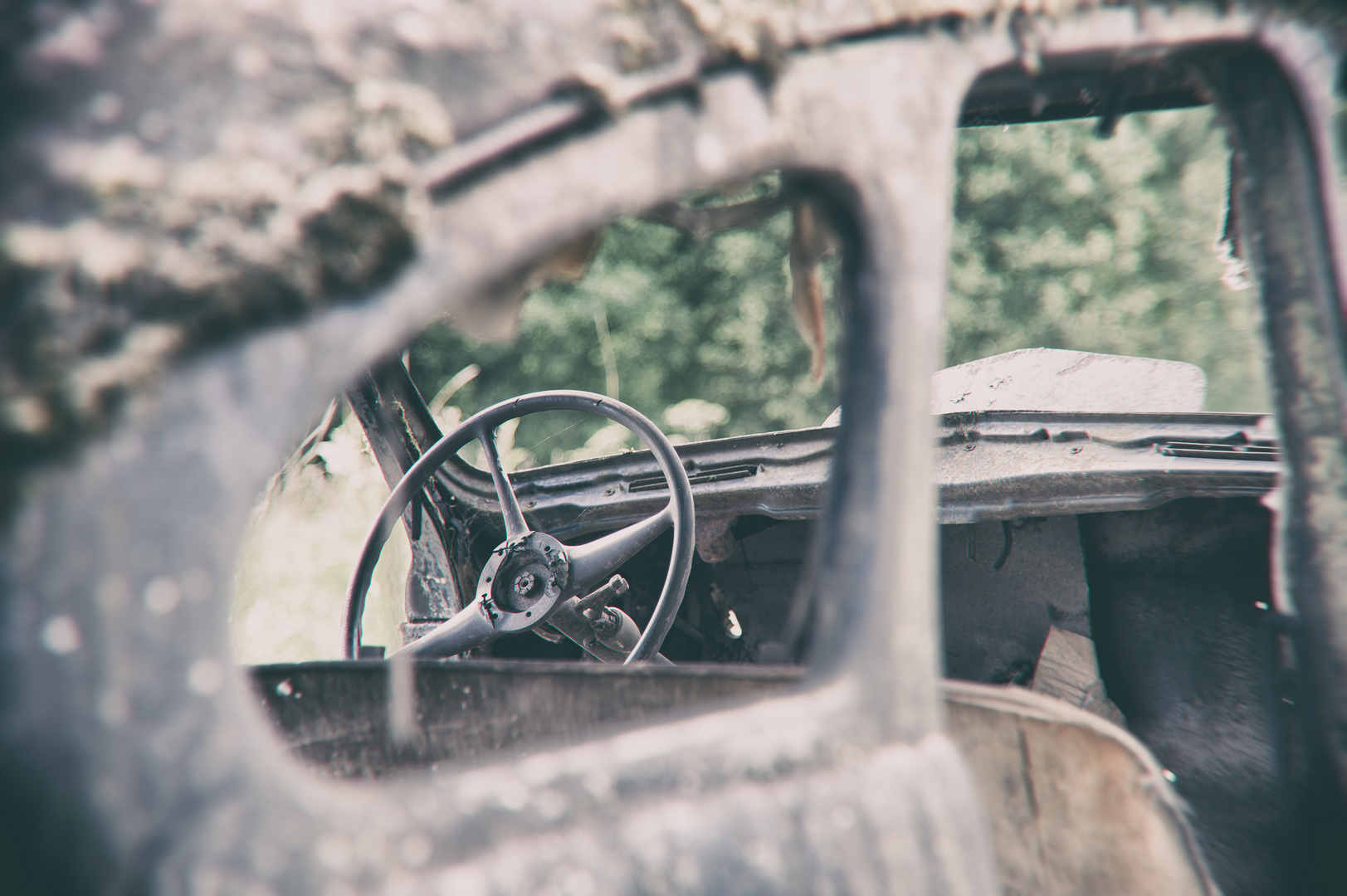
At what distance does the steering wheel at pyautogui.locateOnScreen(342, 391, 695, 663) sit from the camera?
6.51ft

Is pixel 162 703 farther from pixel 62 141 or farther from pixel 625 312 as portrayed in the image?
pixel 625 312

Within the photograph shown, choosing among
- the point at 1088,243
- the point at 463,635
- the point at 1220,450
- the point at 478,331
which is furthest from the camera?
the point at 1088,243

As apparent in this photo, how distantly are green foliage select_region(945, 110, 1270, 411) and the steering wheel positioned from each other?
9218 millimetres

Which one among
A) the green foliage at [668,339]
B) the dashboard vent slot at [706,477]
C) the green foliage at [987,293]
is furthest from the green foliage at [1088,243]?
the dashboard vent slot at [706,477]

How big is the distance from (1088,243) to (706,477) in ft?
33.6

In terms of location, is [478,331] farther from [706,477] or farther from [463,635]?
[706,477]

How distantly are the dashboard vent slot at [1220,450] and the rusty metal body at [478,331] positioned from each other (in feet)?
3.97

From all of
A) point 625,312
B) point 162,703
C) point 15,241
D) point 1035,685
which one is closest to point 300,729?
point 162,703

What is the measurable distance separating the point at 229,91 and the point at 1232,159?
111cm

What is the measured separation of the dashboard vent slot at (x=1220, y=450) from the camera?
1.79 m

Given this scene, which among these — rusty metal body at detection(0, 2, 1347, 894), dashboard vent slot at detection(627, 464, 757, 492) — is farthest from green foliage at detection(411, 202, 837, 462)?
rusty metal body at detection(0, 2, 1347, 894)

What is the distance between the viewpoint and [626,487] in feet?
7.77

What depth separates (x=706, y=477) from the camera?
7.62ft

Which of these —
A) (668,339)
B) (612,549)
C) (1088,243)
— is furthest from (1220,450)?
(1088,243)
